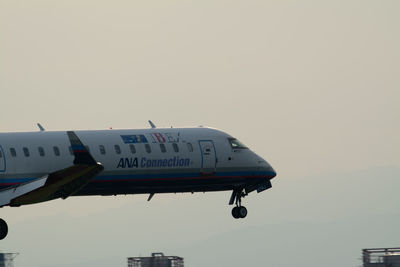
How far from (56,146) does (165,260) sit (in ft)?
59.2

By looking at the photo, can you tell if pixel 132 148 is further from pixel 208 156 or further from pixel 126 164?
pixel 208 156

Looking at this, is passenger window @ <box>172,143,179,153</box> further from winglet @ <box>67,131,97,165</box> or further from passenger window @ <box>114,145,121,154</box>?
winglet @ <box>67,131,97,165</box>

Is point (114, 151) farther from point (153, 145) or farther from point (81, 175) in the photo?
point (81, 175)

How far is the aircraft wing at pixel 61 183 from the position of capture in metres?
44.3

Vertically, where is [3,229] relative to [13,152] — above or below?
below

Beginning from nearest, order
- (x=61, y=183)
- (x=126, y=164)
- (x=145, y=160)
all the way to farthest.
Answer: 1. (x=61, y=183)
2. (x=126, y=164)
3. (x=145, y=160)

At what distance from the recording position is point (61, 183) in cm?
4581

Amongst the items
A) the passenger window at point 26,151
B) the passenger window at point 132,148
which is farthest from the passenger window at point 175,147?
the passenger window at point 26,151

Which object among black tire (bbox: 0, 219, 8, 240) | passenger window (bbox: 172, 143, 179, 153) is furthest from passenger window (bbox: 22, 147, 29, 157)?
passenger window (bbox: 172, 143, 179, 153)

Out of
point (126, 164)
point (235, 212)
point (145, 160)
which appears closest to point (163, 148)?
point (145, 160)

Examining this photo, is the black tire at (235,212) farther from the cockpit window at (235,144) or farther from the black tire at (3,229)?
the black tire at (3,229)

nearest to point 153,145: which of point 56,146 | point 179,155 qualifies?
point 179,155

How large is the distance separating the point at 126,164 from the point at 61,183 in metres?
5.65

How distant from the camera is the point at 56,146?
161 feet
